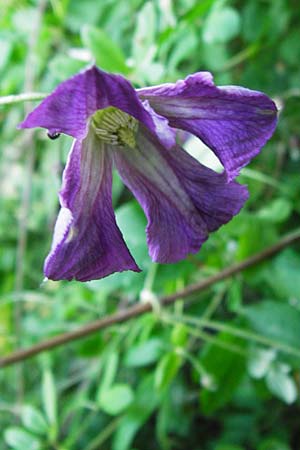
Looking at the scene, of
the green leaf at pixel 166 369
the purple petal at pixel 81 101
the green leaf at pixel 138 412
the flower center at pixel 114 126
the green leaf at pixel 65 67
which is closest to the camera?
the purple petal at pixel 81 101

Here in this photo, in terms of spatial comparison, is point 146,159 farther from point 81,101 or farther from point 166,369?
point 166,369

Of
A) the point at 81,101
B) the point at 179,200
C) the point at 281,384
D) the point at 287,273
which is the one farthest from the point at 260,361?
the point at 81,101

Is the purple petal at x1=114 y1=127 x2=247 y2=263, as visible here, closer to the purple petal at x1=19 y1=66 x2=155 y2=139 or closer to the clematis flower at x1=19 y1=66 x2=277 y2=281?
the clematis flower at x1=19 y1=66 x2=277 y2=281

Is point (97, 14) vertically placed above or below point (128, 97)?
above

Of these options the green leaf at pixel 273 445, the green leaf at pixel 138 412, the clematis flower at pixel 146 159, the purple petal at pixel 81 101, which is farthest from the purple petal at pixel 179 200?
the green leaf at pixel 273 445

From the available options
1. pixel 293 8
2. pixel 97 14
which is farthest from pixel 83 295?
pixel 293 8

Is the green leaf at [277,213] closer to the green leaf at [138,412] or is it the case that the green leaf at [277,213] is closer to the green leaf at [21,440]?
the green leaf at [138,412]

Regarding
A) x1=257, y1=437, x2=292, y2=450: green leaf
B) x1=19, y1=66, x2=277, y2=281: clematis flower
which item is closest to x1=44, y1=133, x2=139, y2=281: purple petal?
x1=19, y1=66, x2=277, y2=281: clematis flower

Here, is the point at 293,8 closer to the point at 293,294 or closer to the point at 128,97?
Answer: the point at 293,294
